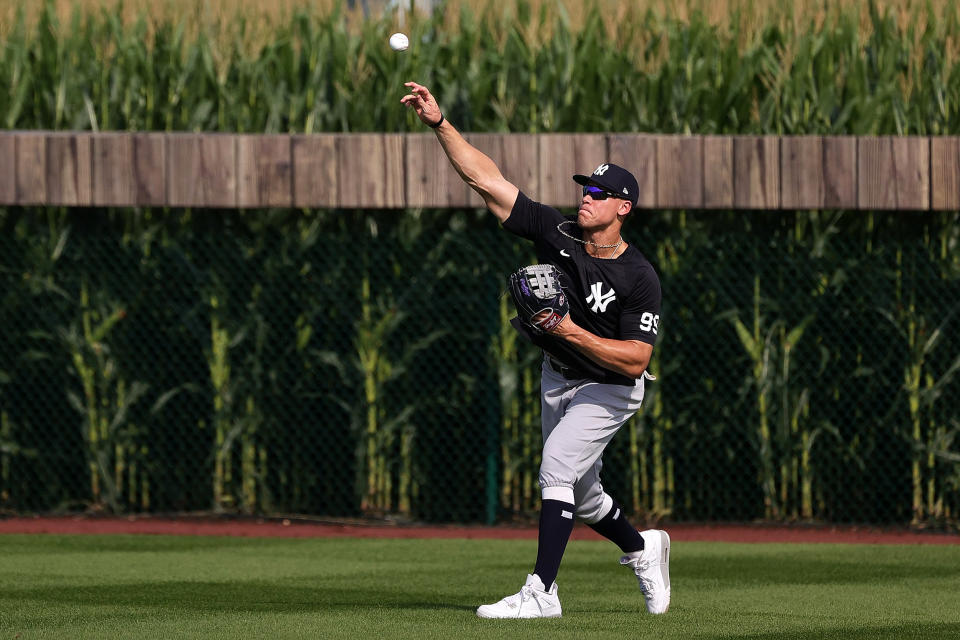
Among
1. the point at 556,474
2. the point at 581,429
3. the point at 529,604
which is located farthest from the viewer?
the point at 581,429

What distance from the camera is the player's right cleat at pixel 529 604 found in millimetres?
6918

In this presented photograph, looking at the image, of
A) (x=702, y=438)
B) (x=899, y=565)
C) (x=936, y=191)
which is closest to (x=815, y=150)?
(x=936, y=191)

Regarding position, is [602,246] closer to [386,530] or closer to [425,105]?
[425,105]

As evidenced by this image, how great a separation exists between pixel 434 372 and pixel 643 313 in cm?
470

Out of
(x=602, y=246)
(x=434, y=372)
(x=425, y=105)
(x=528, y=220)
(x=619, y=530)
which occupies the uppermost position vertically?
(x=425, y=105)

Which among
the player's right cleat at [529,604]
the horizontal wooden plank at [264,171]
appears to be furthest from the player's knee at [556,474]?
the horizontal wooden plank at [264,171]

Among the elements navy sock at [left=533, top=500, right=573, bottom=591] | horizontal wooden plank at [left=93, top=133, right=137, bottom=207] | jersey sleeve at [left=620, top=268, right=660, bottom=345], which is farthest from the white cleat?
horizontal wooden plank at [left=93, top=133, right=137, bottom=207]

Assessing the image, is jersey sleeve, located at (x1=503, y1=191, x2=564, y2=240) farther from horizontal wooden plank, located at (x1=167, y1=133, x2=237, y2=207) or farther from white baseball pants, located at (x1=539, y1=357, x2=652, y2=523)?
horizontal wooden plank, located at (x1=167, y1=133, x2=237, y2=207)

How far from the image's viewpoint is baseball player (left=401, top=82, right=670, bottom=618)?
6.95 meters

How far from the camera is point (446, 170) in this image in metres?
11.5

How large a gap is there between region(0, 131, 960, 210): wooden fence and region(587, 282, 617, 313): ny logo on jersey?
426 centimetres

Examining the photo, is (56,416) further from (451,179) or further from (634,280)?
(634,280)

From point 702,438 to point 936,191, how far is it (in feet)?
8.05

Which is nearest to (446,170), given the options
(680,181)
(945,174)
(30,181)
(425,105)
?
(680,181)
